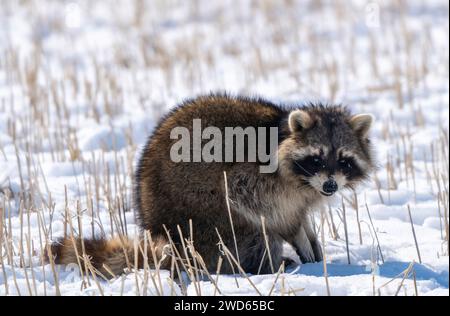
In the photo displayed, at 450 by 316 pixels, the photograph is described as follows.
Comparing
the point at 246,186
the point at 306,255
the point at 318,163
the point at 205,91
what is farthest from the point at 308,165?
the point at 205,91

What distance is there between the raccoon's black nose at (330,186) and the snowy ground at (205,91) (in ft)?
1.28

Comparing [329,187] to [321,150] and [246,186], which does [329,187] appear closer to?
[321,150]

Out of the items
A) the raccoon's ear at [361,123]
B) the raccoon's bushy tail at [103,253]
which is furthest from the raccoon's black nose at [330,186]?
the raccoon's bushy tail at [103,253]

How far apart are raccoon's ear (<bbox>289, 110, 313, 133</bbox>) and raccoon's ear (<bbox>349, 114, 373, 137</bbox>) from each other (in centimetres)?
33

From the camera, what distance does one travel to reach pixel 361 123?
18.3 ft

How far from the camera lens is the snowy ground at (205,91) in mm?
4758

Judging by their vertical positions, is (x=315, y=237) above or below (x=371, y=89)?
below

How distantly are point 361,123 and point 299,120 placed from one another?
0.50 meters

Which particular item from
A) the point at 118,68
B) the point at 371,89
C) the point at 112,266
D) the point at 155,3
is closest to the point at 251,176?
the point at 112,266

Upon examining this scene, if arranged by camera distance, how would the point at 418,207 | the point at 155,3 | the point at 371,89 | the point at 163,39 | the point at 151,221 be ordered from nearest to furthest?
the point at 151,221, the point at 418,207, the point at 371,89, the point at 163,39, the point at 155,3

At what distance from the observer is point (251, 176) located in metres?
5.27

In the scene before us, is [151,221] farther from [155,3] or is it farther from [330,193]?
[155,3]

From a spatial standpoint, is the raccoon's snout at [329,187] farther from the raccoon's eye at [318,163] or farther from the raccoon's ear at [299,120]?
the raccoon's ear at [299,120]
